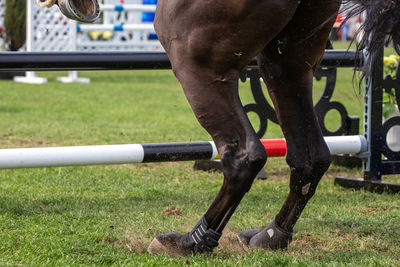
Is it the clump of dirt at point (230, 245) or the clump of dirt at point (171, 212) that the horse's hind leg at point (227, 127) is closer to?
the clump of dirt at point (230, 245)

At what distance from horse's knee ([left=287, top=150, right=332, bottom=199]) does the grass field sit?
26 centimetres

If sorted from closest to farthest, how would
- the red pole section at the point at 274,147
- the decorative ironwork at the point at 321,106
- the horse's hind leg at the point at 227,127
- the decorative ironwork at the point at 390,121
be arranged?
the horse's hind leg at the point at 227,127
the red pole section at the point at 274,147
the decorative ironwork at the point at 390,121
the decorative ironwork at the point at 321,106

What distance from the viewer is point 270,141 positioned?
390cm

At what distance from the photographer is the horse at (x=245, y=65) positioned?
2.05 m

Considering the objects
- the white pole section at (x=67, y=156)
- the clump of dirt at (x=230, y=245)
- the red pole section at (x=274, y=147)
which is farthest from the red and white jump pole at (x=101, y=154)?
the clump of dirt at (x=230, y=245)

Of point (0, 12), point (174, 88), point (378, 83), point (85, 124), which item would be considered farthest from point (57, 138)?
point (0, 12)

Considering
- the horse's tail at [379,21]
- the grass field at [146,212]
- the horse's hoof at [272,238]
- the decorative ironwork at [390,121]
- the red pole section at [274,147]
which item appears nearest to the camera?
the horse's tail at [379,21]

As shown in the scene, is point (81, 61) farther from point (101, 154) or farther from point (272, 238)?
point (272, 238)

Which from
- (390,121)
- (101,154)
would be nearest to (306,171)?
(101,154)

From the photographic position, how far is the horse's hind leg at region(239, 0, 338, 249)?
234 cm

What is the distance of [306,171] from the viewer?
2.51m

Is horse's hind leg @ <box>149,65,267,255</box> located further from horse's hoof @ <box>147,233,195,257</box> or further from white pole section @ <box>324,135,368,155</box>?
white pole section @ <box>324,135,368,155</box>

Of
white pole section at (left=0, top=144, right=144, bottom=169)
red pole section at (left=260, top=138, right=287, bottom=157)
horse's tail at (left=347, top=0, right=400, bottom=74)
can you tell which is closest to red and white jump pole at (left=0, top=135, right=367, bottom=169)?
white pole section at (left=0, top=144, right=144, bottom=169)

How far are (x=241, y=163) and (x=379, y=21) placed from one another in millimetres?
677
